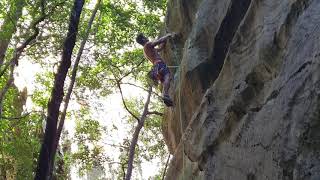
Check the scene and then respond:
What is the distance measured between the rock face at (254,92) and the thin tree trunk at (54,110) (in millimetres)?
2620

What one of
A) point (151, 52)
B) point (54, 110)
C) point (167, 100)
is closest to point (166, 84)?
point (167, 100)

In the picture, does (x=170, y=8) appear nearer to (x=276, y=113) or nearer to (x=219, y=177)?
(x=219, y=177)

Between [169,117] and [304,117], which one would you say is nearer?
[304,117]

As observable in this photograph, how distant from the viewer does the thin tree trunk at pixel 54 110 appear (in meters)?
8.47

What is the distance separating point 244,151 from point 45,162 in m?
4.28

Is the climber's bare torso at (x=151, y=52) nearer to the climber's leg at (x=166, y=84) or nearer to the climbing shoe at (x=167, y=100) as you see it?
the climber's leg at (x=166, y=84)

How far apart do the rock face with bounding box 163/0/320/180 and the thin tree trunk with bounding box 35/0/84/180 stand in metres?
2.62

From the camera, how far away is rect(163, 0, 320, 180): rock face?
14.7 ft

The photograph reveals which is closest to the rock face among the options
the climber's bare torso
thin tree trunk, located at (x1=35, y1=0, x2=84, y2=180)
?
the climber's bare torso

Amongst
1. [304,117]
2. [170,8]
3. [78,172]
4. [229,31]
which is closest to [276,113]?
[304,117]

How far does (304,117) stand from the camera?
4375mm

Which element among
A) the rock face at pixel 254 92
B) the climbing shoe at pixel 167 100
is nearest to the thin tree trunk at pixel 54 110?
the rock face at pixel 254 92

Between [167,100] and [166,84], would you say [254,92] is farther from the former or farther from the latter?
[166,84]

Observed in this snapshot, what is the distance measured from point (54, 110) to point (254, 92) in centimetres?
428
